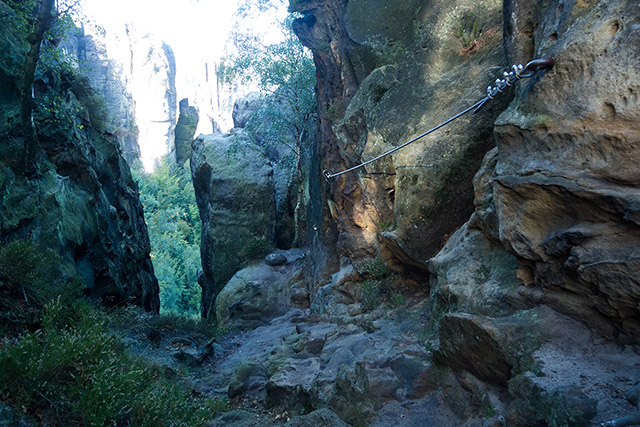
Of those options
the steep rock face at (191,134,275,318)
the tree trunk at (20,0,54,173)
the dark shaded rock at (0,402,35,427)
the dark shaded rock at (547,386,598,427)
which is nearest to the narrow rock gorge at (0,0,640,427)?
the dark shaded rock at (547,386,598,427)

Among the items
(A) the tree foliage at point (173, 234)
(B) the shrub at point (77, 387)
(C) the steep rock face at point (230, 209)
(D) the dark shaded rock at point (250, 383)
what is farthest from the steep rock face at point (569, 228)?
(A) the tree foliage at point (173, 234)

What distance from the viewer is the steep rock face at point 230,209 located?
1959 centimetres

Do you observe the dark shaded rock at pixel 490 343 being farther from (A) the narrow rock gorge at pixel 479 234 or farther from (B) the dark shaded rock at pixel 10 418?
(B) the dark shaded rock at pixel 10 418

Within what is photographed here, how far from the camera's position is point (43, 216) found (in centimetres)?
899

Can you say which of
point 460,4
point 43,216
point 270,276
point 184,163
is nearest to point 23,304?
point 43,216

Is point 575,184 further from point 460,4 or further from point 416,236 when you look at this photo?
point 460,4

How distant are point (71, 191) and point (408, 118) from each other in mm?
8970

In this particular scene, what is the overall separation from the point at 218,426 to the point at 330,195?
23.1ft

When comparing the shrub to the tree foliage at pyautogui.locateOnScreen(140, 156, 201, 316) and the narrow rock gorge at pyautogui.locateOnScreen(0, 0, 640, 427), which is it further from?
the tree foliage at pyautogui.locateOnScreen(140, 156, 201, 316)

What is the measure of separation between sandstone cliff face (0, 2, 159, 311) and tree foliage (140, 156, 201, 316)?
483 inches

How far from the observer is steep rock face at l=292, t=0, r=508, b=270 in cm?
660

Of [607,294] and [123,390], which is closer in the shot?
[607,294]

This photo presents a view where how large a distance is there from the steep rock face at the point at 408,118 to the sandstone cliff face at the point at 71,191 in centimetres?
655

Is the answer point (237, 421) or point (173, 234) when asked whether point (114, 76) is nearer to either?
point (173, 234)
